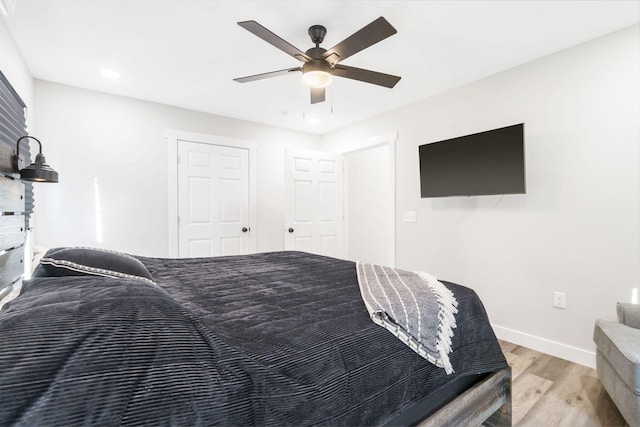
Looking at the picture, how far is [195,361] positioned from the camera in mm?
789

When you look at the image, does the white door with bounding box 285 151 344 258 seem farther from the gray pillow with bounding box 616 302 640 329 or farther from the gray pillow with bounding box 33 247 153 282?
the gray pillow with bounding box 616 302 640 329

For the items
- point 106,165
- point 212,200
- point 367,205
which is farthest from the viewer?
point 367,205

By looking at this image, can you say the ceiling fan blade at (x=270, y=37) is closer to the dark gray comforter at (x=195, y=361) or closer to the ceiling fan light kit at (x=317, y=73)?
the ceiling fan light kit at (x=317, y=73)

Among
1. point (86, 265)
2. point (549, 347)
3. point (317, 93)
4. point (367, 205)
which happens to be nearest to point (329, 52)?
point (317, 93)

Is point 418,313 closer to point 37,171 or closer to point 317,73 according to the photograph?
point 317,73

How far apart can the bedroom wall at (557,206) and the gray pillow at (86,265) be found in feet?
9.57

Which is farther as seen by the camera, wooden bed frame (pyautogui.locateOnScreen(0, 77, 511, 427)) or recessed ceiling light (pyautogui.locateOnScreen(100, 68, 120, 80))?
recessed ceiling light (pyautogui.locateOnScreen(100, 68, 120, 80))

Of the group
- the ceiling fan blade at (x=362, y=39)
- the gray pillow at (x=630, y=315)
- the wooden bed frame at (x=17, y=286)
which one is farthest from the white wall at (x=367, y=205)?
the wooden bed frame at (x=17, y=286)

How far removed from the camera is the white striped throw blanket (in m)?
1.19

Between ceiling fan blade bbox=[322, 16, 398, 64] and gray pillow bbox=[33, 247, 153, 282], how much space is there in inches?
67.6

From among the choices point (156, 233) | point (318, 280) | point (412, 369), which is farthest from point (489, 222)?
point (156, 233)

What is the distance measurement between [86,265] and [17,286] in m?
1.05

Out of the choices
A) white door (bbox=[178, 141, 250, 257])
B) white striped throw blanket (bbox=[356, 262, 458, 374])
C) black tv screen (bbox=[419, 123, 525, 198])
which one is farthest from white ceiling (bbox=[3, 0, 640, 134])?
white striped throw blanket (bbox=[356, 262, 458, 374])

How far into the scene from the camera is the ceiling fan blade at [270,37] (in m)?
1.69
